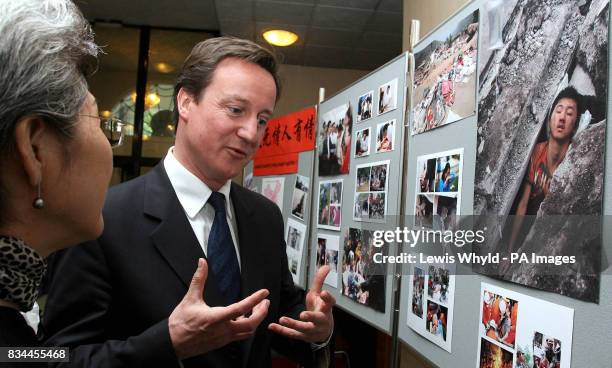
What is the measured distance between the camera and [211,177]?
128 centimetres

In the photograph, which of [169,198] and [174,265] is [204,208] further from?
[174,265]

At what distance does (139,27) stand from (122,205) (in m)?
5.51

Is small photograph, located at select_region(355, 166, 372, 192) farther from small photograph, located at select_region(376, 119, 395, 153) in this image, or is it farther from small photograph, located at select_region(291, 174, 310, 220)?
small photograph, located at select_region(291, 174, 310, 220)

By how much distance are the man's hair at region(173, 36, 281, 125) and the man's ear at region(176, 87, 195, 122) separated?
0.4 inches

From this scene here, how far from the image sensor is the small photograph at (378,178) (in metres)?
1.79

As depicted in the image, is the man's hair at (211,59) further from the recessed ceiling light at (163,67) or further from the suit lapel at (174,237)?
the recessed ceiling light at (163,67)

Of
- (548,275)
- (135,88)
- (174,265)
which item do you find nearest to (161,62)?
(135,88)

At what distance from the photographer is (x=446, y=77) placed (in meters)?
1.45

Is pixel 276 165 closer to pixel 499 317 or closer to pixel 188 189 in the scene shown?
pixel 188 189

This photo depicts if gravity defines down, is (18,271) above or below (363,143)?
below

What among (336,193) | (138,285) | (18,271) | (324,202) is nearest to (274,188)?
(324,202)

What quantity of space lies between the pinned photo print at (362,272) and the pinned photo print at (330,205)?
149 mm

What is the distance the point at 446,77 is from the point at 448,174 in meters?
0.31

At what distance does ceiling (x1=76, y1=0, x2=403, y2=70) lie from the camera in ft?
15.6
